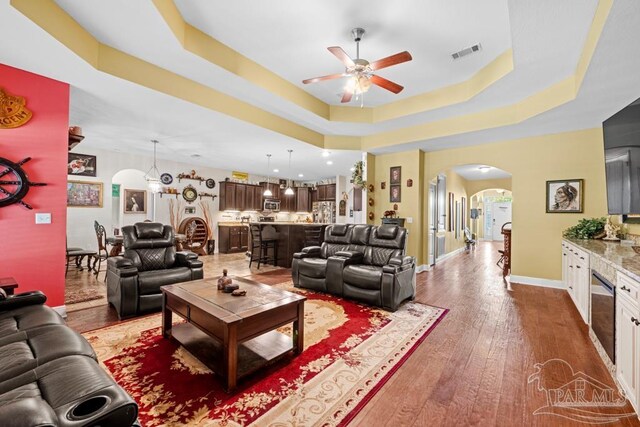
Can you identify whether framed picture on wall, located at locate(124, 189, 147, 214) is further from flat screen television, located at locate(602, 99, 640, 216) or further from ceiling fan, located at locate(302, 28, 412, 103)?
flat screen television, located at locate(602, 99, 640, 216)

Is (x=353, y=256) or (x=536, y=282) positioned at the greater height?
(x=353, y=256)

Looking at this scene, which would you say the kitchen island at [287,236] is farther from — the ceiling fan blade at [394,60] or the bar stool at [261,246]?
the ceiling fan blade at [394,60]

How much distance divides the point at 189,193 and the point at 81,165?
2.52 meters

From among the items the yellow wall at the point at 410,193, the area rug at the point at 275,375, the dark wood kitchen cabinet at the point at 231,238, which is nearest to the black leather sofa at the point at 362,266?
the area rug at the point at 275,375

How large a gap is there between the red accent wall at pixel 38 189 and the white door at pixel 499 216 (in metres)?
16.8

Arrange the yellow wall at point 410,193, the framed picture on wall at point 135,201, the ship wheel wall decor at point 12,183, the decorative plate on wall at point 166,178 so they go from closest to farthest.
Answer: the ship wheel wall decor at point 12,183 → the yellow wall at point 410,193 → the framed picture on wall at point 135,201 → the decorative plate on wall at point 166,178

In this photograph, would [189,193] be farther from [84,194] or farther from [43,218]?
[43,218]

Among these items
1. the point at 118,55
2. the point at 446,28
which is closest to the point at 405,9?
the point at 446,28

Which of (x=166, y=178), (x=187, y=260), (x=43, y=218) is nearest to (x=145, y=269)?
Answer: (x=187, y=260)

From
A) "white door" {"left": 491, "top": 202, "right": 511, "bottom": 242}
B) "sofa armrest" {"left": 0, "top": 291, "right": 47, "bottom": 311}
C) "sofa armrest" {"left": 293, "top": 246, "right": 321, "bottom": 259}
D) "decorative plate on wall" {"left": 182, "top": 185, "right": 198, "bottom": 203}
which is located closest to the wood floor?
"sofa armrest" {"left": 0, "top": 291, "right": 47, "bottom": 311}

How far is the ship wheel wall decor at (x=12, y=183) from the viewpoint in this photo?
293 centimetres

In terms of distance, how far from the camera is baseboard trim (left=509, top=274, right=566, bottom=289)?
15.7 ft

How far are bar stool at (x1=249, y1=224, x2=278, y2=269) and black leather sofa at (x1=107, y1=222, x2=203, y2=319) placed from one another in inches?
96.8

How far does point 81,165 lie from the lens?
21.1ft
